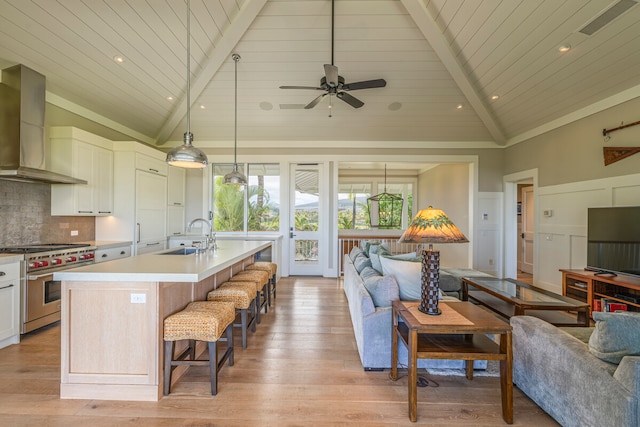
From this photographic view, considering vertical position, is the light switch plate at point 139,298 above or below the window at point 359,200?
below

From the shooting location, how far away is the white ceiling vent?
265 centimetres

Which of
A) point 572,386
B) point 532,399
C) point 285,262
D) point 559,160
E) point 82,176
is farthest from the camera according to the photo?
point 285,262

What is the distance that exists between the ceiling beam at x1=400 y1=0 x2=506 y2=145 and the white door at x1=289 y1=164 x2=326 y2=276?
2.94 m

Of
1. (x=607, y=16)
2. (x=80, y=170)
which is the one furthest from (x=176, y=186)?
(x=607, y=16)

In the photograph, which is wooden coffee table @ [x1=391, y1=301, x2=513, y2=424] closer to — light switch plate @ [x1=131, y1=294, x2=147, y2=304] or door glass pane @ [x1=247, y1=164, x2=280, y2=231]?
light switch plate @ [x1=131, y1=294, x2=147, y2=304]

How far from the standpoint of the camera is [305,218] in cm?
595

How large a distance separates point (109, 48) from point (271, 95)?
7.25 ft

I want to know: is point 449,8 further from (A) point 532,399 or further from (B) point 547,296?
(A) point 532,399

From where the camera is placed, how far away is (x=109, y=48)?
343 centimetres

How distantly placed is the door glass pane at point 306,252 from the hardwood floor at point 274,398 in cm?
320

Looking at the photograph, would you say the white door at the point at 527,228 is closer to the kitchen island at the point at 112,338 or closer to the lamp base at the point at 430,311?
the lamp base at the point at 430,311

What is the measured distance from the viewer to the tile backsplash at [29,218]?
10.3 feet

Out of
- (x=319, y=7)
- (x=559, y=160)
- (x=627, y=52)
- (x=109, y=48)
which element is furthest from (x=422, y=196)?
(x=109, y=48)

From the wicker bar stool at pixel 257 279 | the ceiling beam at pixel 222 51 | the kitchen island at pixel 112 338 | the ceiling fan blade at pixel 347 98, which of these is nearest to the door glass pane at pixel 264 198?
the ceiling beam at pixel 222 51
